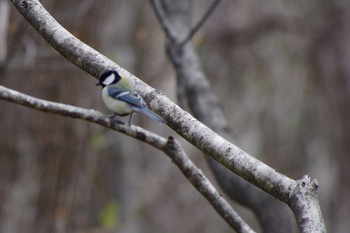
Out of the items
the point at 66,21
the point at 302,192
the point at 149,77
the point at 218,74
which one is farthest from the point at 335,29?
the point at 302,192

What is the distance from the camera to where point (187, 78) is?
4.60 metres

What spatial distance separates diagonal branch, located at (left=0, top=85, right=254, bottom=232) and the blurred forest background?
2.12 metres

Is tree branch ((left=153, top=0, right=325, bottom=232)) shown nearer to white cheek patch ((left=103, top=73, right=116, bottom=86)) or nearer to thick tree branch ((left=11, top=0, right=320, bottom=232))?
white cheek patch ((left=103, top=73, right=116, bottom=86))

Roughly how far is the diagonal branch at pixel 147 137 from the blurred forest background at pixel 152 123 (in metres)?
2.12

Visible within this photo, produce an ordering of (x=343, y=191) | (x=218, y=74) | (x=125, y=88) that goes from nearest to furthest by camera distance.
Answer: (x=125, y=88)
(x=343, y=191)
(x=218, y=74)

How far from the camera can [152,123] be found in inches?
334

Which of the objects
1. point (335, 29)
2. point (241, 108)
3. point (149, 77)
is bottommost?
point (149, 77)

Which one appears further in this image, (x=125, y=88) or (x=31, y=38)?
(x=31, y=38)

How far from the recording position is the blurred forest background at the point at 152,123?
648 centimetres

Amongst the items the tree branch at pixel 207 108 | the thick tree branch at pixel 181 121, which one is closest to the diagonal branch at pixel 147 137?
the thick tree branch at pixel 181 121

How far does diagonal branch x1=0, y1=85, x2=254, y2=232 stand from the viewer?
3.01m

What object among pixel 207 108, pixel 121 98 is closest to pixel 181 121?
pixel 121 98

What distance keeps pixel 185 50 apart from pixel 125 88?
1464 millimetres

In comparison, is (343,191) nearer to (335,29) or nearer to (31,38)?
(335,29)
